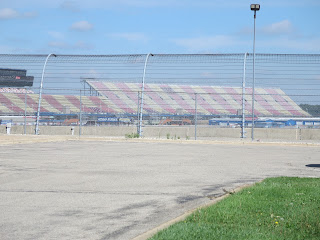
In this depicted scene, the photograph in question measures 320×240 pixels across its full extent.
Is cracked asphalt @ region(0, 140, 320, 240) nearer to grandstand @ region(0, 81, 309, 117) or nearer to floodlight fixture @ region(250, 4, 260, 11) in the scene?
grandstand @ region(0, 81, 309, 117)

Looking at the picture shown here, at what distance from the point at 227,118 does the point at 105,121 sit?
621 cm

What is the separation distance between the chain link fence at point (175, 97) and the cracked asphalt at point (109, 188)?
29.5 feet

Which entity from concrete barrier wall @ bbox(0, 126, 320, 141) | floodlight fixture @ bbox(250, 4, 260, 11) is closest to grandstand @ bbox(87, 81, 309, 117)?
concrete barrier wall @ bbox(0, 126, 320, 141)

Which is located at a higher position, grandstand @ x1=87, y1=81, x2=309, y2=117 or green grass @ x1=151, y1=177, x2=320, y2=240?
grandstand @ x1=87, y1=81, x2=309, y2=117

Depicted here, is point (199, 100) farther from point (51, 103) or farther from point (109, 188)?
point (109, 188)

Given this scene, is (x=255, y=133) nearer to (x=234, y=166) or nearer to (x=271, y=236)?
(x=234, y=166)

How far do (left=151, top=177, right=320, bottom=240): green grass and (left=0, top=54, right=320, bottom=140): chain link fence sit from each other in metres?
15.5

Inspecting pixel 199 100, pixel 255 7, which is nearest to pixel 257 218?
pixel 199 100

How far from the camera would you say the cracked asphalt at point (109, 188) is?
539cm

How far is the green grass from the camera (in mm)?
→ 4797

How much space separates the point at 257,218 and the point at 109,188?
311 centimetres

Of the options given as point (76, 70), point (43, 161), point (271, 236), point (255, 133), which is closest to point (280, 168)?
point (43, 161)

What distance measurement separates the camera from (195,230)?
4.91m

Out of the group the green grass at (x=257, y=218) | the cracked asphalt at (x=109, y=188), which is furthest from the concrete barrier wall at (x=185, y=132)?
the green grass at (x=257, y=218)
